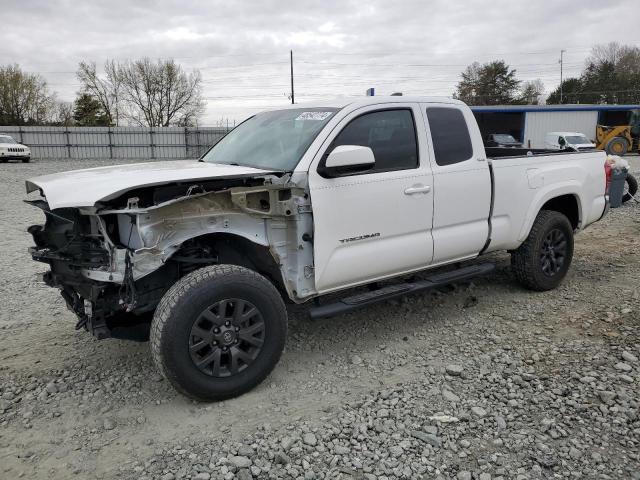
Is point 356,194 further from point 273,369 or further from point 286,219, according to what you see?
point 273,369

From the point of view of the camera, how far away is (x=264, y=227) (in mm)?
3682

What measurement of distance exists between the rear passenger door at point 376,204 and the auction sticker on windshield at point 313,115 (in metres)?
0.18

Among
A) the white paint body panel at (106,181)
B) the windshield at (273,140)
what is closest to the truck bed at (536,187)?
the windshield at (273,140)

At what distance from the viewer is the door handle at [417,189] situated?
4.15m

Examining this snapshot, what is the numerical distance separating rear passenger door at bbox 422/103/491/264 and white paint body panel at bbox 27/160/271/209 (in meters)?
1.59

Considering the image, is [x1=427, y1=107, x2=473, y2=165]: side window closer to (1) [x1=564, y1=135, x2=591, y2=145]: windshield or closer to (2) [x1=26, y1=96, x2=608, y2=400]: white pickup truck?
(2) [x1=26, y1=96, x2=608, y2=400]: white pickup truck

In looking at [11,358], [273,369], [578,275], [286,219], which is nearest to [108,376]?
[11,358]

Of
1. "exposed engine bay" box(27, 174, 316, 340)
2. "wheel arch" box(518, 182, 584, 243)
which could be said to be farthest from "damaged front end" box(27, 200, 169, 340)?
"wheel arch" box(518, 182, 584, 243)

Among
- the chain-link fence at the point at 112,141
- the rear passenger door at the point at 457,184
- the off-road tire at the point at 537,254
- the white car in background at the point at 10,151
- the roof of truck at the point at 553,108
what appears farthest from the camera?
the roof of truck at the point at 553,108

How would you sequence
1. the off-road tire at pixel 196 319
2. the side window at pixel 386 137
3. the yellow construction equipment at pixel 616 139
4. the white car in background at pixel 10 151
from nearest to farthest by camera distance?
1. the off-road tire at pixel 196 319
2. the side window at pixel 386 137
3. the white car in background at pixel 10 151
4. the yellow construction equipment at pixel 616 139

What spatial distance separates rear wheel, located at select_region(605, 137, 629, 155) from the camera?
2983cm

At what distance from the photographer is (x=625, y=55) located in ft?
224

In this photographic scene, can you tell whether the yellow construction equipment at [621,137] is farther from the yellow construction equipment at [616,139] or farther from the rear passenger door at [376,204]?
the rear passenger door at [376,204]

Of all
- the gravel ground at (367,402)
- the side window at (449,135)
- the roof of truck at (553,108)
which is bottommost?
the gravel ground at (367,402)
